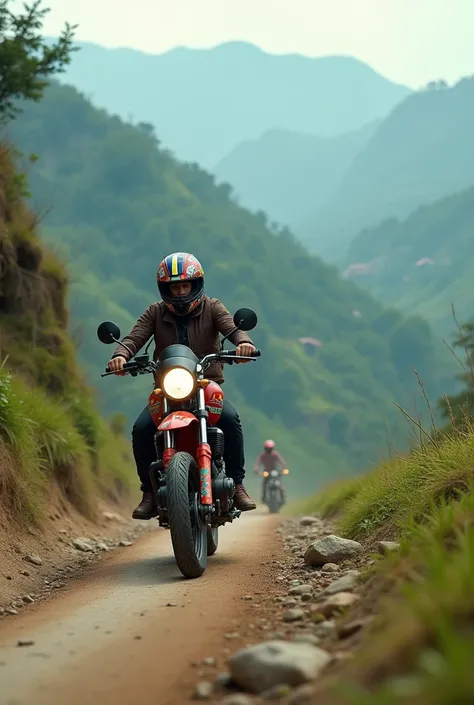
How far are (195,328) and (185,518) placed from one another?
197 centimetres

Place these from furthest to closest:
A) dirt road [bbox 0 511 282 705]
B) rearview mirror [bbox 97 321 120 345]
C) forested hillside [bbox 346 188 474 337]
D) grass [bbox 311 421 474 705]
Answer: forested hillside [bbox 346 188 474 337], rearview mirror [bbox 97 321 120 345], dirt road [bbox 0 511 282 705], grass [bbox 311 421 474 705]

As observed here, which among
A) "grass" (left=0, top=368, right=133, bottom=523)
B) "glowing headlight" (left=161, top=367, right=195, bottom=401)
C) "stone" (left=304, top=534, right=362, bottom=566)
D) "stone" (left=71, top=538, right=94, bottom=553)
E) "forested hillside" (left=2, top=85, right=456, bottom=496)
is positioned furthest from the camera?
"forested hillside" (left=2, top=85, right=456, bottom=496)

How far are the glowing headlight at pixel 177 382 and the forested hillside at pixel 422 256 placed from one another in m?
128

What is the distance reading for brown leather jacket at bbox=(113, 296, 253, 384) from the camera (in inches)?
295

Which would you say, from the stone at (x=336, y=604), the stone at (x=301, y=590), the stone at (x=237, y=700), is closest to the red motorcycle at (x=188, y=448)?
the stone at (x=301, y=590)

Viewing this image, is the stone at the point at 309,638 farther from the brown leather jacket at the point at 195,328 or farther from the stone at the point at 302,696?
the brown leather jacket at the point at 195,328

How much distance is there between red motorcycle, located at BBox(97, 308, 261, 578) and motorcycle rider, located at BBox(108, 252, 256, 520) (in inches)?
4.8

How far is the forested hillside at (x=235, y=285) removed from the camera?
9544cm

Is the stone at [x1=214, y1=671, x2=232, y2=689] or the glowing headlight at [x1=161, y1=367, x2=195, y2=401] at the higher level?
the glowing headlight at [x1=161, y1=367, x2=195, y2=401]

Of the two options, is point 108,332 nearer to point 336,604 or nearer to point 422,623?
point 336,604

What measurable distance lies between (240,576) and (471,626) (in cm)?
346

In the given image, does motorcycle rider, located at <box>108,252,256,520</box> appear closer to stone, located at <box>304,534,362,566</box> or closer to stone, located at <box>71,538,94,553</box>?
stone, located at <box>304,534,362,566</box>

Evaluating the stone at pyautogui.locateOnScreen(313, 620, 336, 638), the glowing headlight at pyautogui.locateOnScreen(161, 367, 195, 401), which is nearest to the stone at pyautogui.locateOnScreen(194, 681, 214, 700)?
the stone at pyautogui.locateOnScreen(313, 620, 336, 638)

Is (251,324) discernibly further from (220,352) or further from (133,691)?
(133,691)
